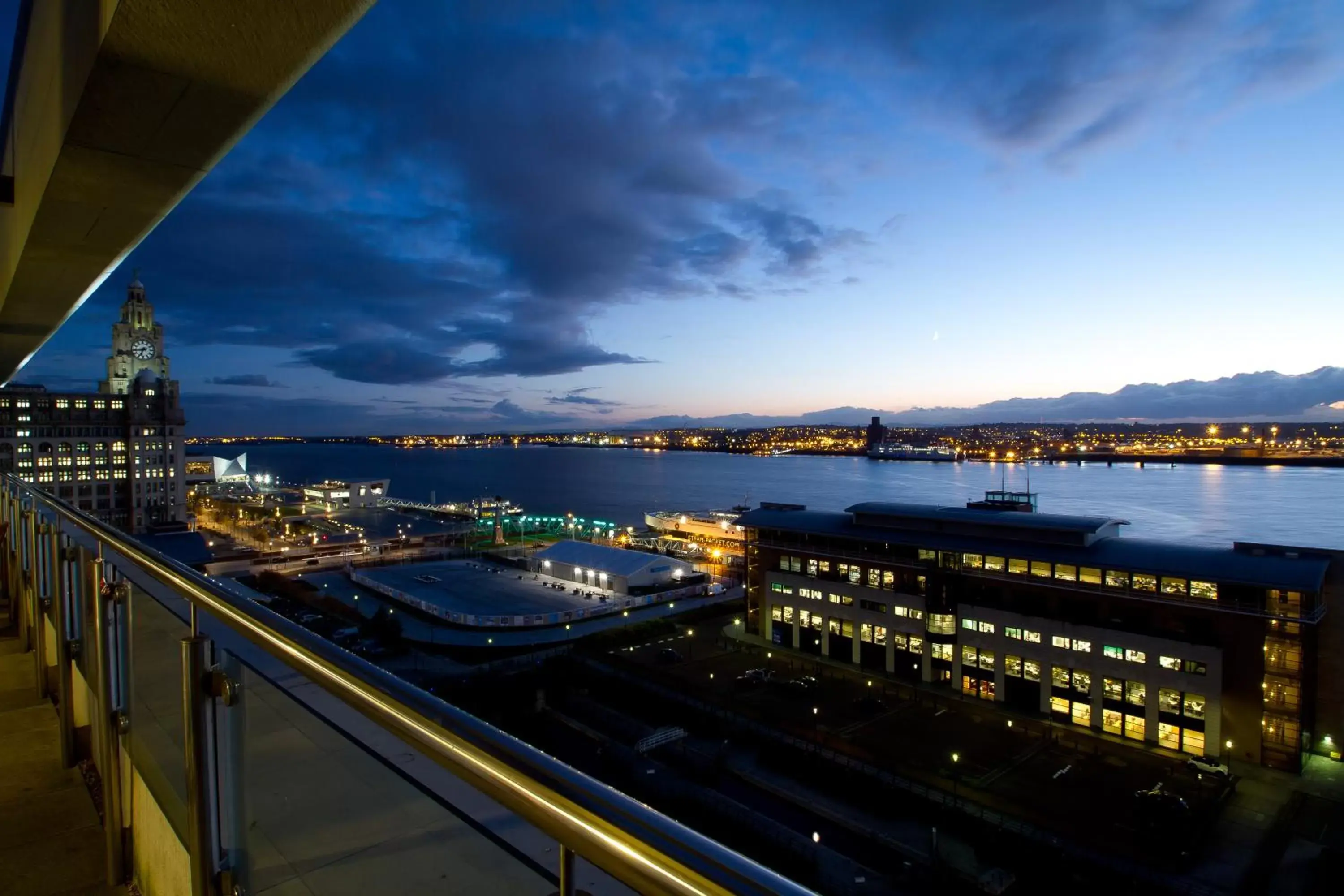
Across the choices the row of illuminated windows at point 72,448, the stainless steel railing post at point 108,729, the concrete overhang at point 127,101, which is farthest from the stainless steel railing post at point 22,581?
the row of illuminated windows at point 72,448

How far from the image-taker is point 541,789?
45 cm

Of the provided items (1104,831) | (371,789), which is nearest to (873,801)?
(1104,831)

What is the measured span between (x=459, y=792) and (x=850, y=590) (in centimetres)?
1527

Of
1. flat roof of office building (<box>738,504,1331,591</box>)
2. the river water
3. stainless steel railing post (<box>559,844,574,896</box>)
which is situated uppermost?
stainless steel railing post (<box>559,844,574,896</box>)

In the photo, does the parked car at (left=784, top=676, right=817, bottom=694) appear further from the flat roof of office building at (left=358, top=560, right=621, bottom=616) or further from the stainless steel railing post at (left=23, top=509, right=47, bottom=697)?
the stainless steel railing post at (left=23, top=509, right=47, bottom=697)

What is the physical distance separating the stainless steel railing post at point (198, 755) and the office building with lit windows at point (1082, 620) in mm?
13456

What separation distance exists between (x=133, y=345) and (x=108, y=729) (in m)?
46.4

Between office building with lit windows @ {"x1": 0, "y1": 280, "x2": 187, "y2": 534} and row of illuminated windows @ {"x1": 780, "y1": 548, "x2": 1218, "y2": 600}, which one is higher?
office building with lit windows @ {"x1": 0, "y1": 280, "x2": 187, "y2": 534}

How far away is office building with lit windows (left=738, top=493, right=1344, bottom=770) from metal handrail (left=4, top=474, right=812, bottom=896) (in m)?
13.6

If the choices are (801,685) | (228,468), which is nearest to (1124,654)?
(801,685)

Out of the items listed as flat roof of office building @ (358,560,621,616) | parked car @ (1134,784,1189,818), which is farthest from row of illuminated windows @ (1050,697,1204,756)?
flat roof of office building @ (358,560,621,616)

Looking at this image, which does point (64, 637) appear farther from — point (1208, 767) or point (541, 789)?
point (1208, 767)

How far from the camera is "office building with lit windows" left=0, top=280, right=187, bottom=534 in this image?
27.9 m

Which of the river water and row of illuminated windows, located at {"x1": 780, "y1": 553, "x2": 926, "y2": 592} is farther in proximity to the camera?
the river water
